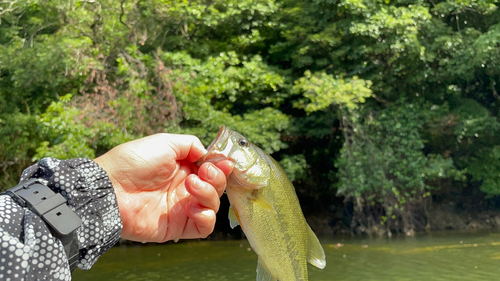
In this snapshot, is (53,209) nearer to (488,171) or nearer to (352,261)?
(352,261)

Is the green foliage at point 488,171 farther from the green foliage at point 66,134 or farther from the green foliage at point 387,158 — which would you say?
the green foliage at point 66,134

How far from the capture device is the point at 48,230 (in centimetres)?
148

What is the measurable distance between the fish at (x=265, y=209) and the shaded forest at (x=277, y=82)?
921cm

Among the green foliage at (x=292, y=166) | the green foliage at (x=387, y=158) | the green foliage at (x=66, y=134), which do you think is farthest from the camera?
the green foliage at (x=292, y=166)

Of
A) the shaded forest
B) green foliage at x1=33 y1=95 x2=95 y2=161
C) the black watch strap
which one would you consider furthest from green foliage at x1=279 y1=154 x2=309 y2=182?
the black watch strap

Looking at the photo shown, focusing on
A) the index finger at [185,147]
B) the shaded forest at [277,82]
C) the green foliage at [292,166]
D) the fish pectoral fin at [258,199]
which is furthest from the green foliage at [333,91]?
the fish pectoral fin at [258,199]

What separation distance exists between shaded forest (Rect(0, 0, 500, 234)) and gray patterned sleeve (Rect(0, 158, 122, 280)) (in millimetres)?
9447

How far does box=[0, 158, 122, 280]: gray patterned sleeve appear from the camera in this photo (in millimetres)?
1325

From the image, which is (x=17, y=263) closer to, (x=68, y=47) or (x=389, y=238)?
(x=68, y=47)

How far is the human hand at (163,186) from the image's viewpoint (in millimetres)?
2363

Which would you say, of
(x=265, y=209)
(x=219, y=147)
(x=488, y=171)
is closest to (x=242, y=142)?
(x=219, y=147)

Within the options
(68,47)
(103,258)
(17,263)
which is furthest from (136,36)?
(17,263)

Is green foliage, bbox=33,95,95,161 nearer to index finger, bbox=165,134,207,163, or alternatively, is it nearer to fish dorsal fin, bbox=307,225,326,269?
index finger, bbox=165,134,207,163

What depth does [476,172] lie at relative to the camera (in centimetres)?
1532
